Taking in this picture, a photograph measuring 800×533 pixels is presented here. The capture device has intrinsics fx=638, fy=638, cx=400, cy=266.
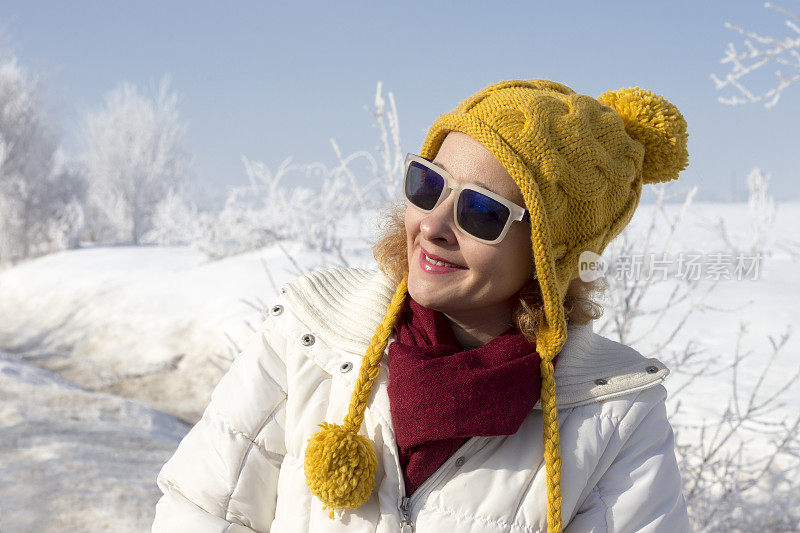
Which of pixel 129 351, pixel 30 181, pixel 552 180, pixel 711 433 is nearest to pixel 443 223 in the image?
pixel 552 180

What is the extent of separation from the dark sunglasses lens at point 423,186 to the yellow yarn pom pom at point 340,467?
0.49m

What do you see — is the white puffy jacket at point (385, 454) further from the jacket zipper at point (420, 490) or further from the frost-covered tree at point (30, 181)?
the frost-covered tree at point (30, 181)

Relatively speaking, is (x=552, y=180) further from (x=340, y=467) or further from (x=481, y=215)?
(x=340, y=467)

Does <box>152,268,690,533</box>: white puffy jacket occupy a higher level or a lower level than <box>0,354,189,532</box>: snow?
higher

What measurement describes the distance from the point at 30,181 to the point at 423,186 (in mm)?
16444

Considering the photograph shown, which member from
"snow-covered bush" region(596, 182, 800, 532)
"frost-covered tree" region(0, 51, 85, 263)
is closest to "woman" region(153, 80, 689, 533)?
"snow-covered bush" region(596, 182, 800, 532)

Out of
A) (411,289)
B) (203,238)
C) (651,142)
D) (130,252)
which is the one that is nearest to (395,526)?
(411,289)

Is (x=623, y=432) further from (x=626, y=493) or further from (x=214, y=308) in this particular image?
(x=214, y=308)

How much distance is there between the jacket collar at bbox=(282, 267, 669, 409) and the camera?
54.1 inches

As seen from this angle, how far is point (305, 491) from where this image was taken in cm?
A: 134

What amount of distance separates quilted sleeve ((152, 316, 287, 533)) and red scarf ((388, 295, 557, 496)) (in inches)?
11.2

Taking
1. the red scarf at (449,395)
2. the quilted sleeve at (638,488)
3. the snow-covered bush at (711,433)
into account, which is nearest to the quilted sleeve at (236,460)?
the red scarf at (449,395)

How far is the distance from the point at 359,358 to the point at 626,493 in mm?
619

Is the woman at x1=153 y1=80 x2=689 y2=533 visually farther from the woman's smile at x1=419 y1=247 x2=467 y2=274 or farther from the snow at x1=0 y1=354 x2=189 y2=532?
the snow at x1=0 y1=354 x2=189 y2=532
